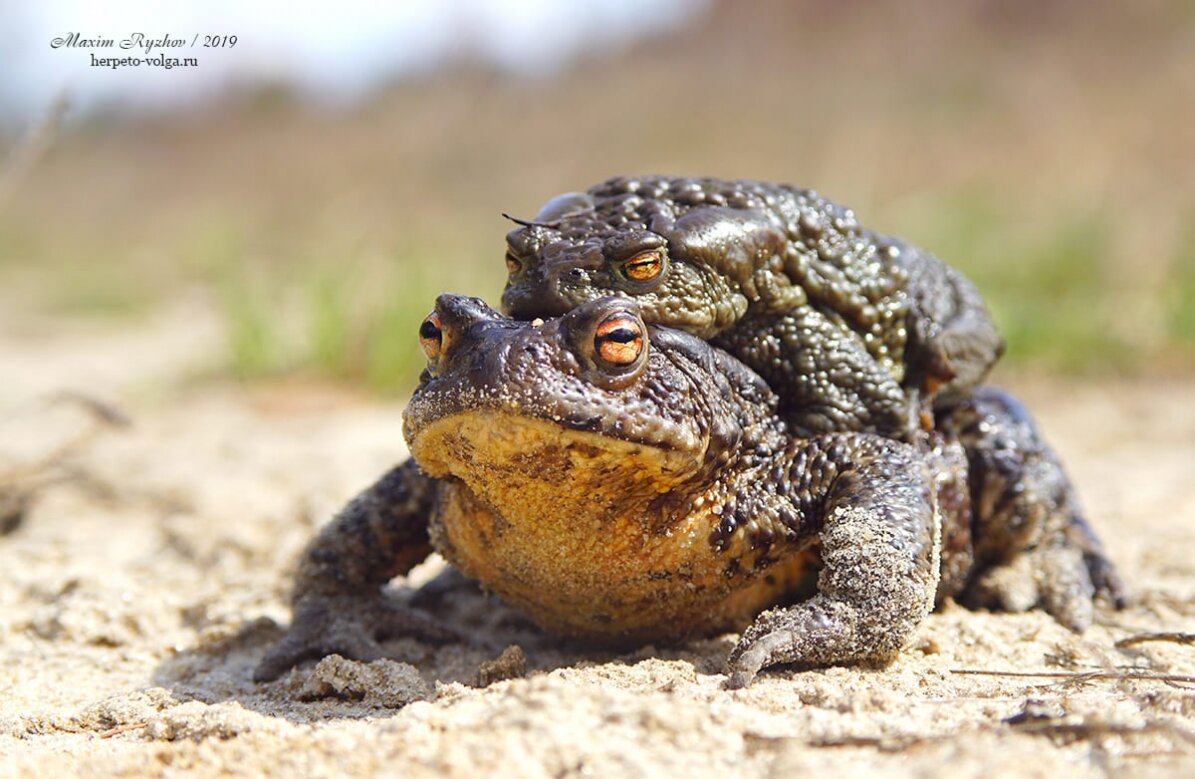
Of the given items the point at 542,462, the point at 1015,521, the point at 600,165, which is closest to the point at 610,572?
the point at 542,462

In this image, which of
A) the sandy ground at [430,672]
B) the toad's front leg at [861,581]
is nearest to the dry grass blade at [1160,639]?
the sandy ground at [430,672]

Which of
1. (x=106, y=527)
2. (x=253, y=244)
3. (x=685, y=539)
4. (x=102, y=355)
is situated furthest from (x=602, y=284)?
(x=253, y=244)

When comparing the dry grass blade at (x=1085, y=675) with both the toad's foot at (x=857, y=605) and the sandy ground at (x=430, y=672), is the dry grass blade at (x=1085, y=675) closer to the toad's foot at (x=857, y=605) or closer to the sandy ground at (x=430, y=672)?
the sandy ground at (x=430, y=672)

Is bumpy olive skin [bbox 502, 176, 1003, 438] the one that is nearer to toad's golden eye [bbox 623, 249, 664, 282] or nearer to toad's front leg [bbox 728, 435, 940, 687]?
toad's golden eye [bbox 623, 249, 664, 282]

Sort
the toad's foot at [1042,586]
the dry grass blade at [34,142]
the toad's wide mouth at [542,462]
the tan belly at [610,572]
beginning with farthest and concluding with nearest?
the dry grass blade at [34,142] → the toad's foot at [1042,586] → the tan belly at [610,572] → the toad's wide mouth at [542,462]

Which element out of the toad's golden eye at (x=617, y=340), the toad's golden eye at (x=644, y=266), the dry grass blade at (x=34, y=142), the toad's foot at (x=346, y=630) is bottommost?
the toad's foot at (x=346, y=630)

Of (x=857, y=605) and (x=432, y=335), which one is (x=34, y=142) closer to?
(x=432, y=335)
